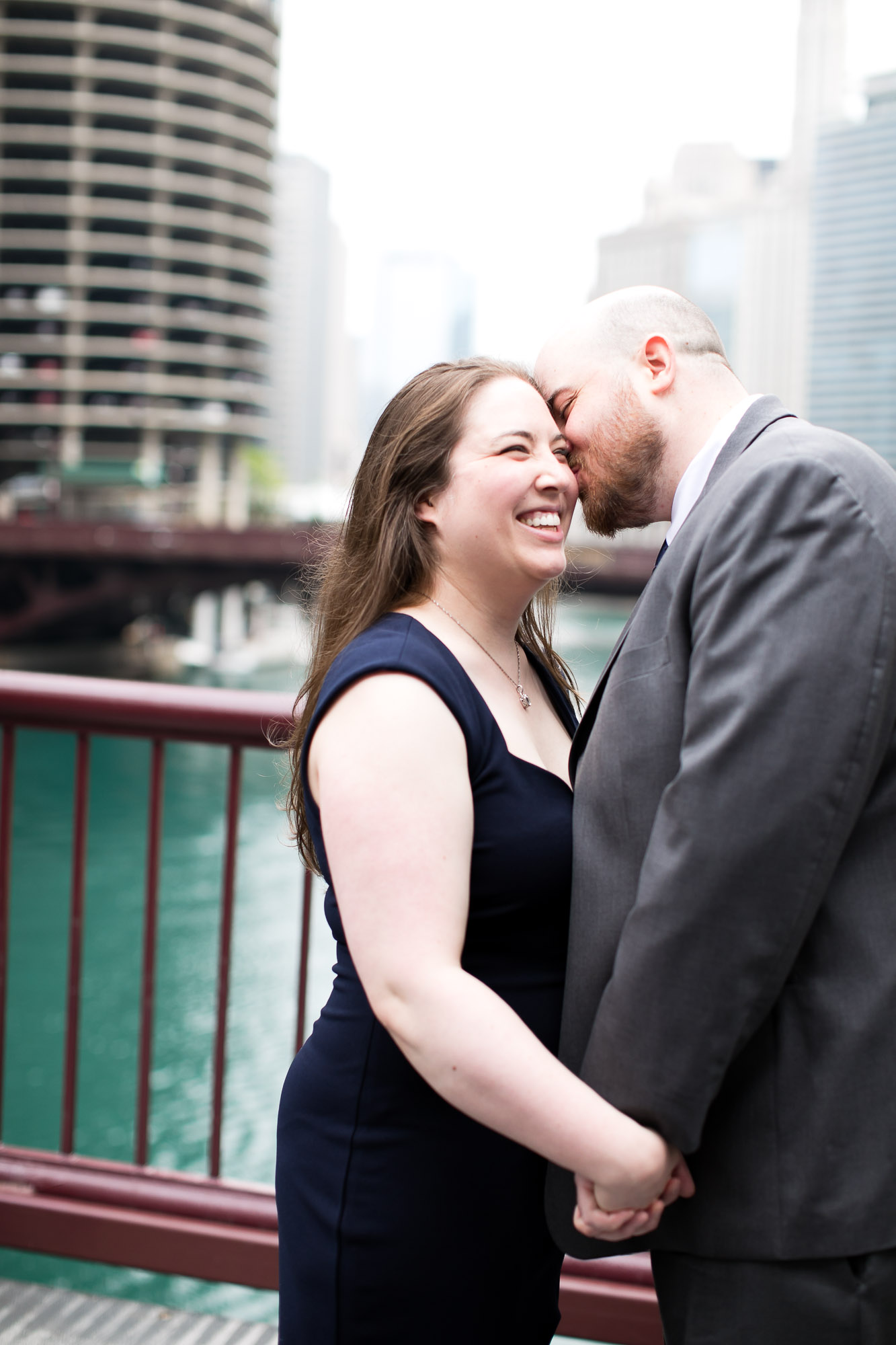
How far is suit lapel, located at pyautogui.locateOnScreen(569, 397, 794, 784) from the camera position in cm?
121

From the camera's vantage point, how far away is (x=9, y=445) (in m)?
52.5

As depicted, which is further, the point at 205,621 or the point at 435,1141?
the point at 205,621

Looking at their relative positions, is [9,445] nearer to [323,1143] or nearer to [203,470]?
[203,470]

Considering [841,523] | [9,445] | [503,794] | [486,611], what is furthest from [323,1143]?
[9,445]

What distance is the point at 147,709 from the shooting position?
2.02 m

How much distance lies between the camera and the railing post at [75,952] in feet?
6.81

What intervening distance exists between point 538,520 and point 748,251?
420 ft

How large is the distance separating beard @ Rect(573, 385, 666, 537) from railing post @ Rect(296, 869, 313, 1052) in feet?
2.77

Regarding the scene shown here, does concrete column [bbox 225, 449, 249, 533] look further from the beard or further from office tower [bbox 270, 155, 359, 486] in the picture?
office tower [bbox 270, 155, 359, 486]

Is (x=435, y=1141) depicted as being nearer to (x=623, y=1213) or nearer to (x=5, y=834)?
(x=623, y=1213)

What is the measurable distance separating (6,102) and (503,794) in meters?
60.9

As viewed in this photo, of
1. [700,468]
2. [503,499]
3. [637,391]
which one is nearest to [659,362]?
[637,391]

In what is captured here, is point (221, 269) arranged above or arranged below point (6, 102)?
below

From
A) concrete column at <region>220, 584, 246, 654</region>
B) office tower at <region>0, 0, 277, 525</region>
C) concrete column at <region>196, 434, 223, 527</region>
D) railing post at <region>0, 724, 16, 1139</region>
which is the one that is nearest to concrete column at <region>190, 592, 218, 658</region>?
concrete column at <region>220, 584, 246, 654</region>
